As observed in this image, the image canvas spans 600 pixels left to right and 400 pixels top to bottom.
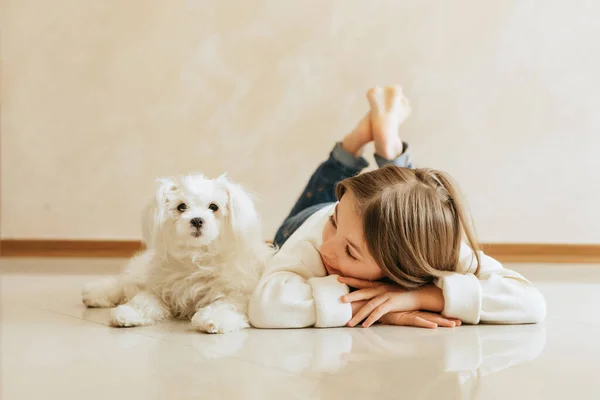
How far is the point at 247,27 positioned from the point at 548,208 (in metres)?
1.76

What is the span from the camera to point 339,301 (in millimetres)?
1536

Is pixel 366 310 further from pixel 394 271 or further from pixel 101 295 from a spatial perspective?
pixel 101 295

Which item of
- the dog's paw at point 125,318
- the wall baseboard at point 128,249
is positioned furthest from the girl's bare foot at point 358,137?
the wall baseboard at point 128,249

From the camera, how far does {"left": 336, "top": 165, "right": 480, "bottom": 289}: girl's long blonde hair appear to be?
1.47m

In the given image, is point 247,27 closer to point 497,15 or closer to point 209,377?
point 497,15

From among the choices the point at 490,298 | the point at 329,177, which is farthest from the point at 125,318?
the point at 329,177

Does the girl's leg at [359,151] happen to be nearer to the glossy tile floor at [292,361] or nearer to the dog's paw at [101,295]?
the dog's paw at [101,295]

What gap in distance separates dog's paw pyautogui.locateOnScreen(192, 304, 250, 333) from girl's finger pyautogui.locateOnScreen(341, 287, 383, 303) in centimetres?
23

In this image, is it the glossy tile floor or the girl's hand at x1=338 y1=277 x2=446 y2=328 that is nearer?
the glossy tile floor

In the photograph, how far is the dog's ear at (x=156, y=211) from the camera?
1.60 metres

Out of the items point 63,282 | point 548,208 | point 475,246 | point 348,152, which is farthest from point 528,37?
point 63,282

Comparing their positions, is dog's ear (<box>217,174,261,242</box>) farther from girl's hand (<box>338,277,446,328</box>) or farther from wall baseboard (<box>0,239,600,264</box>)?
wall baseboard (<box>0,239,600,264</box>)

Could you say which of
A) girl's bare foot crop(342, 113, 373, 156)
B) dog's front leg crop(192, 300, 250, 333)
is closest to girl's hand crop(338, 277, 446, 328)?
dog's front leg crop(192, 300, 250, 333)

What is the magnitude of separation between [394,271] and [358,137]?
0.83 meters
